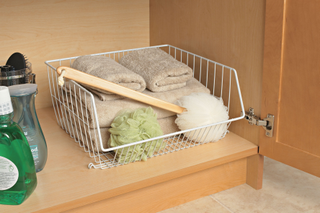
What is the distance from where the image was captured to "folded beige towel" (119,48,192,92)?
2.91 feet

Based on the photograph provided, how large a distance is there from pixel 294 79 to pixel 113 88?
15.6 inches

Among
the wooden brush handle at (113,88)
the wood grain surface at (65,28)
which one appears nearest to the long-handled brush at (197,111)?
the wooden brush handle at (113,88)

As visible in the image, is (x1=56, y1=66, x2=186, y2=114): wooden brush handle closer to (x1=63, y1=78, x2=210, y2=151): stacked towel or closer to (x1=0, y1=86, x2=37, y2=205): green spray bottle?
(x1=63, y1=78, x2=210, y2=151): stacked towel

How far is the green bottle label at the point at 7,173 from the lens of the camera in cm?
61

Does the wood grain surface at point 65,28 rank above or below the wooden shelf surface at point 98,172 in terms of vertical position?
above

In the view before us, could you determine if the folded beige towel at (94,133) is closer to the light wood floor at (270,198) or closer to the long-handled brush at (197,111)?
the long-handled brush at (197,111)

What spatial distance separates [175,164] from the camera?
0.78m

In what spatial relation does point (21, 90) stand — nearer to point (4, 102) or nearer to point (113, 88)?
point (4, 102)

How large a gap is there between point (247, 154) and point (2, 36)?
80 centimetres

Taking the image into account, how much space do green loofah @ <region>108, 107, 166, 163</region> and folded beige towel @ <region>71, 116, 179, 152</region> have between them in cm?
3

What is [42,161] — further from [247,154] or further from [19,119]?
[247,154]

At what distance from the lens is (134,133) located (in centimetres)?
75

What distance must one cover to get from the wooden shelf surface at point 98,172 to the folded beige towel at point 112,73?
0.58 feet

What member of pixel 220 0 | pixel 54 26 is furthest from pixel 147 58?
pixel 54 26
